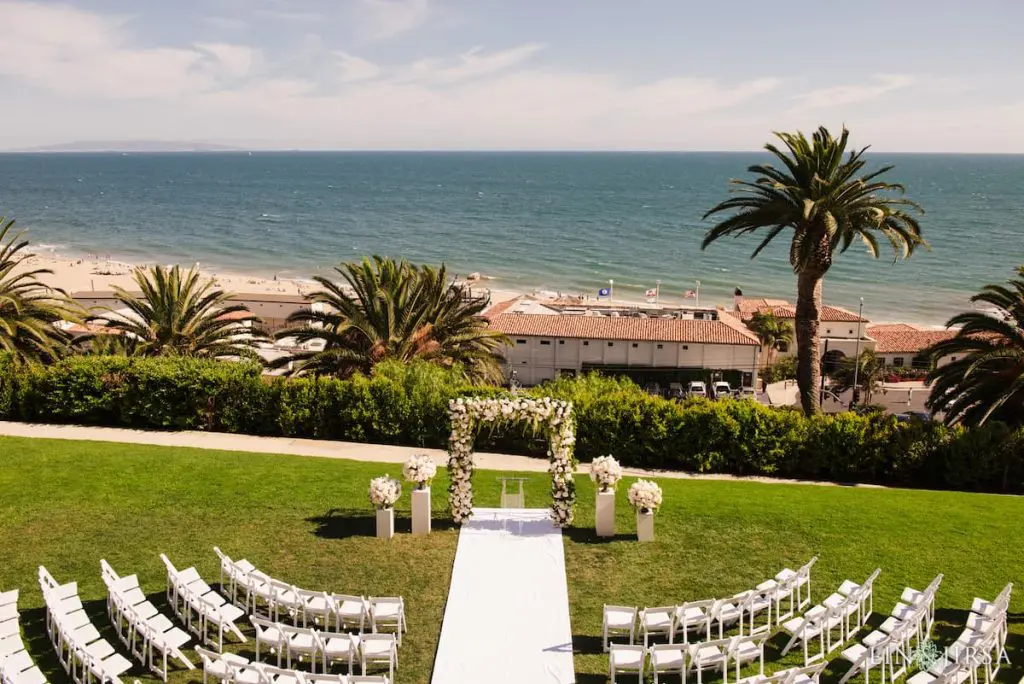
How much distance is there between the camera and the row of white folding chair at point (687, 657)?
11195 mm

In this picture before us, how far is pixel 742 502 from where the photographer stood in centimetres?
1870

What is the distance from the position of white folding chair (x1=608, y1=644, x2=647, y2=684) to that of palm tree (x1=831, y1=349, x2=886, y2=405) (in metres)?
37.1

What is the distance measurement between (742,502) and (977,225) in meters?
143

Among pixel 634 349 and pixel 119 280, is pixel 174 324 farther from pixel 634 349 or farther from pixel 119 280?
pixel 119 280

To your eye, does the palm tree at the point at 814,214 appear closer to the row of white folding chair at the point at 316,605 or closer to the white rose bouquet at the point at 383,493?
the white rose bouquet at the point at 383,493

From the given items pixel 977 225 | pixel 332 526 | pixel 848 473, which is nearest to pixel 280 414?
pixel 332 526

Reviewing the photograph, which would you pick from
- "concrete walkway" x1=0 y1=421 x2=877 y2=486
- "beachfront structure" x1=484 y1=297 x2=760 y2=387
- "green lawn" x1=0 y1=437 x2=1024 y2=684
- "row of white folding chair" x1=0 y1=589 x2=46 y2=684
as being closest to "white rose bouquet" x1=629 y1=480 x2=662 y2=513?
"green lawn" x1=0 y1=437 x2=1024 y2=684

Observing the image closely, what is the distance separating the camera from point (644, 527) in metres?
16.5

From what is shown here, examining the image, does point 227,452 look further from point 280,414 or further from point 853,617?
point 853,617

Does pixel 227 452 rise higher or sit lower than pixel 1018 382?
lower

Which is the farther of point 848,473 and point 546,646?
point 848,473

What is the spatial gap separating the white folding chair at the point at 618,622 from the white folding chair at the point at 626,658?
0.59m

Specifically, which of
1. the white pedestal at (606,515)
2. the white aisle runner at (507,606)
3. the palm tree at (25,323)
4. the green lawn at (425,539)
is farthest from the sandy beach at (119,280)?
the white pedestal at (606,515)

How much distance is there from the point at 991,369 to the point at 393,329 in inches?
672
